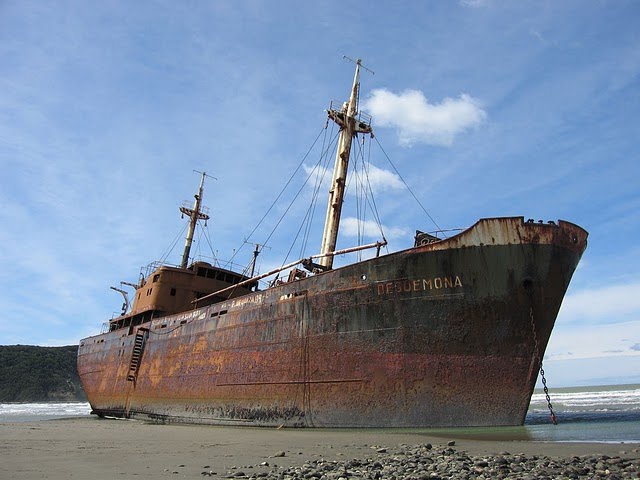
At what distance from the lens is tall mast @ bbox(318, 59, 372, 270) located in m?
14.9

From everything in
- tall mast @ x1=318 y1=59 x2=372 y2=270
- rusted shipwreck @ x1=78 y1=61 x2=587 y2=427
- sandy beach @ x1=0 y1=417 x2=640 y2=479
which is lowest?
sandy beach @ x1=0 y1=417 x2=640 y2=479

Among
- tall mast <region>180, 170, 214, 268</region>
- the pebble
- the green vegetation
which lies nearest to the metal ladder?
tall mast <region>180, 170, 214, 268</region>

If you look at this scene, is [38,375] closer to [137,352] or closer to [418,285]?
[137,352]

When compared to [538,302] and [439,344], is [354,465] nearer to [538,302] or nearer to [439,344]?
[439,344]

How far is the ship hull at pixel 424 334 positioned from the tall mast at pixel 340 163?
2788 millimetres

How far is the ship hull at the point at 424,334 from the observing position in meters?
9.59

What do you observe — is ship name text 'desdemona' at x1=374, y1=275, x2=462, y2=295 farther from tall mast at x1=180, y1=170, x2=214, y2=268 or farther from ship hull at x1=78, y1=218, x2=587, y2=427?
tall mast at x1=180, y1=170, x2=214, y2=268

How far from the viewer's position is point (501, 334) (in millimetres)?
9703

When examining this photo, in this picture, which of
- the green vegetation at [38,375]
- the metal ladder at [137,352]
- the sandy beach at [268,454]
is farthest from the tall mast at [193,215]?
the green vegetation at [38,375]

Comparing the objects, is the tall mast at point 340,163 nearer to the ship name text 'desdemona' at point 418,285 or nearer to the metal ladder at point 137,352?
the ship name text 'desdemona' at point 418,285

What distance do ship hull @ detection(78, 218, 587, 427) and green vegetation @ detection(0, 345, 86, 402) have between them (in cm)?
7454

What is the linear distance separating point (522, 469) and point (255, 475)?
2951 millimetres

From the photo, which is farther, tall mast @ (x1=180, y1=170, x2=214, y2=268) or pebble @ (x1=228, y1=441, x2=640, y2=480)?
tall mast @ (x1=180, y1=170, x2=214, y2=268)

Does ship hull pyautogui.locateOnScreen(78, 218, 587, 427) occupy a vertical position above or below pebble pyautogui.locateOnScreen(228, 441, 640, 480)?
above
